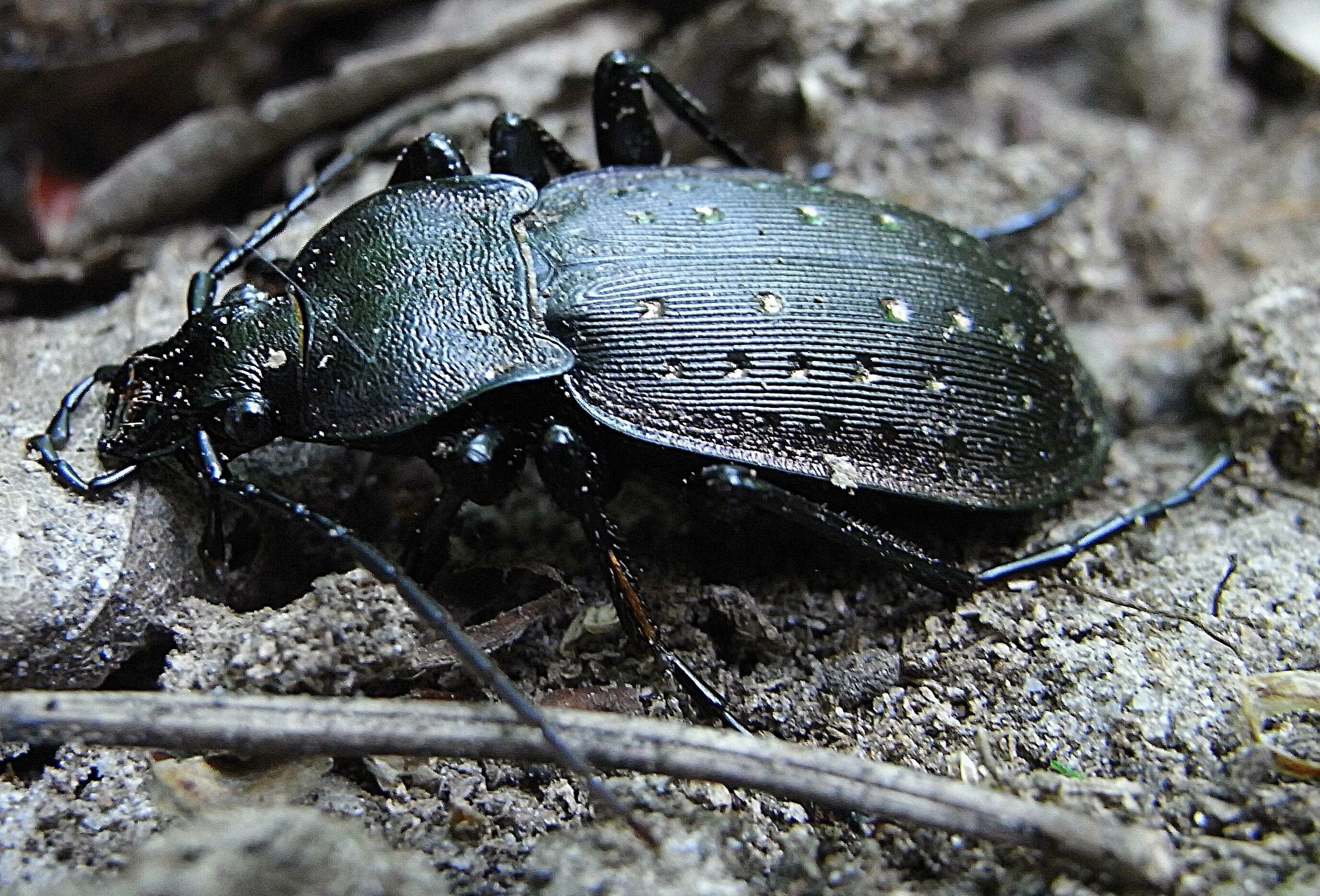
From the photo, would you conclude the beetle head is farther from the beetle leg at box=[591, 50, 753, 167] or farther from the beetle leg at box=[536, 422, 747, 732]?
the beetle leg at box=[591, 50, 753, 167]

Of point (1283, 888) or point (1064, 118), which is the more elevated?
point (1064, 118)

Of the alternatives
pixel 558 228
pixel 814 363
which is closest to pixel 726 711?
pixel 814 363

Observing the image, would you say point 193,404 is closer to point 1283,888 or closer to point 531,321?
point 531,321

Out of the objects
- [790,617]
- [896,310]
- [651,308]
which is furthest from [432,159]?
[790,617]

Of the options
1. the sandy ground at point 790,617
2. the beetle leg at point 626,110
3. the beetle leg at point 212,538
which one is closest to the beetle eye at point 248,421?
the beetle leg at point 212,538

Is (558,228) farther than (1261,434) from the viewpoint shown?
No

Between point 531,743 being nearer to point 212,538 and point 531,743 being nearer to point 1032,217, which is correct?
point 212,538

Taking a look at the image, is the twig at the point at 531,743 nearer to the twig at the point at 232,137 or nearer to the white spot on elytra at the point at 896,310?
the white spot on elytra at the point at 896,310

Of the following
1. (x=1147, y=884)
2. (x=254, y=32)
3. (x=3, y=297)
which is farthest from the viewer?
(x=254, y=32)

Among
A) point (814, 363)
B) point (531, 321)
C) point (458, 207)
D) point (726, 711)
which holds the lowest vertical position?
point (726, 711)
